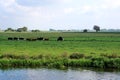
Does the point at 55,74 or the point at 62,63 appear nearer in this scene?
the point at 55,74

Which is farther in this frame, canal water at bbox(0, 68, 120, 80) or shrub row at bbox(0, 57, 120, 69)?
shrub row at bbox(0, 57, 120, 69)

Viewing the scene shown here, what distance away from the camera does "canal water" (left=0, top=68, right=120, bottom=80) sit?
22906 millimetres

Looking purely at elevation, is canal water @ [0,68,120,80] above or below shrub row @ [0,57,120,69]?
below

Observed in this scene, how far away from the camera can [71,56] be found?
32.0m

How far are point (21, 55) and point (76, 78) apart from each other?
10.6 m

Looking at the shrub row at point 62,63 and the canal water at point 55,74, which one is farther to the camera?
the shrub row at point 62,63

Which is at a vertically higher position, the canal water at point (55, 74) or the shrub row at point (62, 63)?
the shrub row at point (62, 63)

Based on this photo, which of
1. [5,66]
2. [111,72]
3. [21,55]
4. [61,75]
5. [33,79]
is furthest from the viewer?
[21,55]

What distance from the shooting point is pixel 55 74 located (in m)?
24.6

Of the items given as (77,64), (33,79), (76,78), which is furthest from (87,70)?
(33,79)

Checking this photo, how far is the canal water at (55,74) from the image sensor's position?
22906 millimetres

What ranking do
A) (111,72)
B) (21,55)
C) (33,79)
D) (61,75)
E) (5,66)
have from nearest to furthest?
1. (33,79)
2. (61,75)
3. (111,72)
4. (5,66)
5. (21,55)

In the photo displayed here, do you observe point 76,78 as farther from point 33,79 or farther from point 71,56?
point 71,56

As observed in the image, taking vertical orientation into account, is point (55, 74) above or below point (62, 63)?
below
